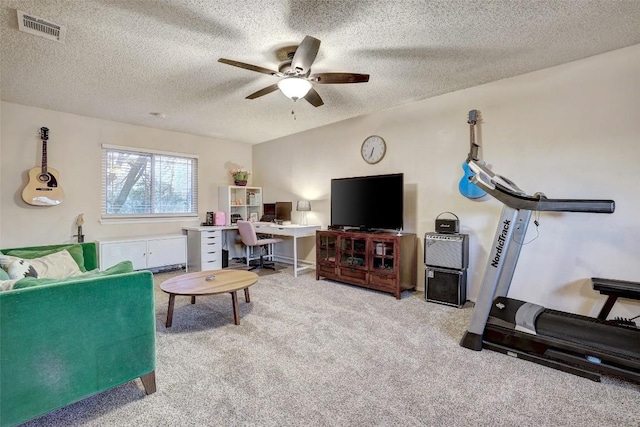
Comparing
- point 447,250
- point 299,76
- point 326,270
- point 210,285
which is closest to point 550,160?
point 447,250

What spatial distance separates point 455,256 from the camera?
3.30 metres

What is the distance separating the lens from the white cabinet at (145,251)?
4.32 metres

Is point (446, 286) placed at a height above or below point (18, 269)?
below

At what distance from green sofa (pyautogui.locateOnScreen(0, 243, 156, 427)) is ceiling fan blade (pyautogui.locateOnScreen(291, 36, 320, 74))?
72.1 inches

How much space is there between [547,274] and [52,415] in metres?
3.99

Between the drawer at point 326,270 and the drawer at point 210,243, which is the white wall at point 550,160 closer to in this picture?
the drawer at point 326,270

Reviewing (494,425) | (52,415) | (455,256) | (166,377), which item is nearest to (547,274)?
(455,256)

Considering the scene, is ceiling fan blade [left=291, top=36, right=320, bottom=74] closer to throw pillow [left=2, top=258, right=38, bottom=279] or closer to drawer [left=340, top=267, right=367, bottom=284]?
throw pillow [left=2, top=258, right=38, bottom=279]

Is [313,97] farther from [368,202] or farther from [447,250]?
[447,250]

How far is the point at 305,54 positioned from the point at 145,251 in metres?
4.01

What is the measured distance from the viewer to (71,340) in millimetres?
1517

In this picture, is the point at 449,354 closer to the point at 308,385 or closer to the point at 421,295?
the point at 308,385

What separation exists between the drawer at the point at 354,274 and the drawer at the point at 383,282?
119 millimetres

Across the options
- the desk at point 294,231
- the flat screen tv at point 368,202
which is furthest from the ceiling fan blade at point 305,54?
the desk at point 294,231
